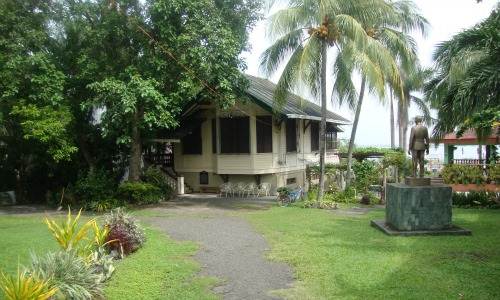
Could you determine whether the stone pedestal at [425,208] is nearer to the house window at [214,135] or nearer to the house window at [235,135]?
the house window at [235,135]

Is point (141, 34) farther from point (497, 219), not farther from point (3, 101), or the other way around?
point (497, 219)

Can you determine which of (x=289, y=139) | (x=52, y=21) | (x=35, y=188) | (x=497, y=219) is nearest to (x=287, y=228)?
(x=497, y=219)

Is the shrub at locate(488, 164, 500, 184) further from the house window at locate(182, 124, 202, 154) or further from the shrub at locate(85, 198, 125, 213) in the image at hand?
the shrub at locate(85, 198, 125, 213)

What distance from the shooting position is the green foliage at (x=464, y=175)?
1853cm

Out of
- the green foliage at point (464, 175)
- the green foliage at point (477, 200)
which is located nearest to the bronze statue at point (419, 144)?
the green foliage at point (477, 200)

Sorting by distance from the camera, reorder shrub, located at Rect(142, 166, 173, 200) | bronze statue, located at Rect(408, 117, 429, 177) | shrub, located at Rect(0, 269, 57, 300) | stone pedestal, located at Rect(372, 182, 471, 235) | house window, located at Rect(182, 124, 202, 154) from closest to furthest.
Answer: shrub, located at Rect(0, 269, 57, 300) < stone pedestal, located at Rect(372, 182, 471, 235) < bronze statue, located at Rect(408, 117, 429, 177) < shrub, located at Rect(142, 166, 173, 200) < house window, located at Rect(182, 124, 202, 154)

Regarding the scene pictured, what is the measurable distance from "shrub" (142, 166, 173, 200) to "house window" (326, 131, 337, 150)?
1177 cm

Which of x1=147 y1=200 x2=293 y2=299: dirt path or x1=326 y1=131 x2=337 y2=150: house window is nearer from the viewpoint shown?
x1=147 y1=200 x2=293 y2=299: dirt path

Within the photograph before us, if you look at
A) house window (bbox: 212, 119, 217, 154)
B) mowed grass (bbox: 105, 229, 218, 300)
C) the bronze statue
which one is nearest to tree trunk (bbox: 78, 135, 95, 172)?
house window (bbox: 212, 119, 217, 154)

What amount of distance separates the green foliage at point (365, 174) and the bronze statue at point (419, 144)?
6.63 metres

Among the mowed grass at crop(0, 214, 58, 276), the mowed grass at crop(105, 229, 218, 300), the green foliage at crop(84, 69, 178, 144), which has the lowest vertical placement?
the mowed grass at crop(105, 229, 218, 300)

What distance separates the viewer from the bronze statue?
38.5 feet

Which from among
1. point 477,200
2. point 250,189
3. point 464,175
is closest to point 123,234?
point 250,189

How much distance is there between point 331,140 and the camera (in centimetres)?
2914
